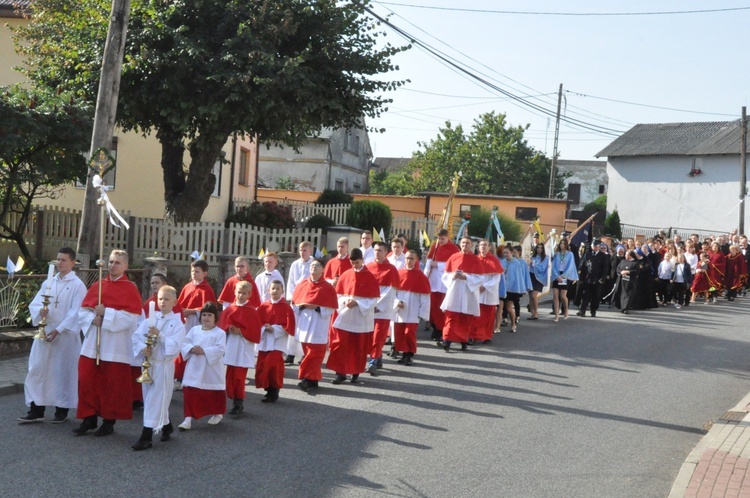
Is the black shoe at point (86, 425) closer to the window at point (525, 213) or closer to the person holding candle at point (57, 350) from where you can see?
the person holding candle at point (57, 350)

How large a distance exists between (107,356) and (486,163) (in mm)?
58880

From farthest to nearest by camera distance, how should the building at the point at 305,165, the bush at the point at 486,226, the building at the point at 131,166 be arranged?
the building at the point at 305,165
the bush at the point at 486,226
the building at the point at 131,166

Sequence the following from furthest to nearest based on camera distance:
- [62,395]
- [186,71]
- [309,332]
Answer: [186,71]
[309,332]
[62,395]

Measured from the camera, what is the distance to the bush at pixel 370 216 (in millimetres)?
26969

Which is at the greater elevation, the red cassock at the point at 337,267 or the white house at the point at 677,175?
Result: the white house at the point at 677,175

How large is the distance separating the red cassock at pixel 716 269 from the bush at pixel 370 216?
9.43 metres

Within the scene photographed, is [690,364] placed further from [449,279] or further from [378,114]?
[378,114]

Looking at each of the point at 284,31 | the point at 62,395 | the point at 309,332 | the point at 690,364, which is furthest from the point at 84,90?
the point at 690,364

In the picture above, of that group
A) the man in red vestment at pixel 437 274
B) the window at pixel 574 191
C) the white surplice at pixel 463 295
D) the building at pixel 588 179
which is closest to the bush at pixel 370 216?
the man in red vestment at pixel 437 274

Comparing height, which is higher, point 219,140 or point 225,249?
point 219,140

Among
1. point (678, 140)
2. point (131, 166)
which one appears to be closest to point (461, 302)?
point (131, 166)

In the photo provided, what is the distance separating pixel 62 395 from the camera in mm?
8523

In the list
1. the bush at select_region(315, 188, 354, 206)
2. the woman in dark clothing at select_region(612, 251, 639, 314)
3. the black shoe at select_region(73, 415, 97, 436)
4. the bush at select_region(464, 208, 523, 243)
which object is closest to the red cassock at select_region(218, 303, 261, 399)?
the black shoe at select_region(73, 415, 97, 436)

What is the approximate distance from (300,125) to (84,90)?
4.48 meters
